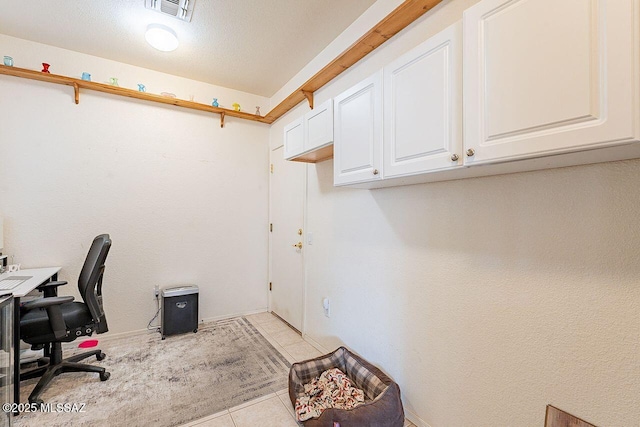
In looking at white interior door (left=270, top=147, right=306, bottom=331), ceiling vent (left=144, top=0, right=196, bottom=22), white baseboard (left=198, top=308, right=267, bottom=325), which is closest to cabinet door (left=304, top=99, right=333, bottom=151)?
white interior door (left=270, top=147, right=306, bottom=331)

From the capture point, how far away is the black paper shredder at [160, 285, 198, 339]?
2869mm

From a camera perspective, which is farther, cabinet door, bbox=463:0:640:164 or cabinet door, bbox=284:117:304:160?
cabinet door, bbox=284:117:304:160

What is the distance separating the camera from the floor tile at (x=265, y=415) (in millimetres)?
1705

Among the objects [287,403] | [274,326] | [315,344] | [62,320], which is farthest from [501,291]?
[62,320]

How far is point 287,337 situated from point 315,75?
267 centimetres

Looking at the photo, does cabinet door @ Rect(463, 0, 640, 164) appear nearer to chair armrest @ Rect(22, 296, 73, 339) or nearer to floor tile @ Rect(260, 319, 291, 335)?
chair armrest @ Rect(22, 296, 73, 339)

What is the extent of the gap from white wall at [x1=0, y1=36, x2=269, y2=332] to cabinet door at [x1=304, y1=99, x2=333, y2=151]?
1.60 meters

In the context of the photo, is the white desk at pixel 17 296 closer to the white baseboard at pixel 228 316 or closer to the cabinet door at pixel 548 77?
the white baseboard at pixel 228 316

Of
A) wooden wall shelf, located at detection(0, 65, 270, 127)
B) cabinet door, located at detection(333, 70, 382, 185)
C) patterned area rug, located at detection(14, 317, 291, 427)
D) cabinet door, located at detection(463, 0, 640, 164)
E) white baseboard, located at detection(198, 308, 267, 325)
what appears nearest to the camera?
cabinet door, located at detection(463, 0, 640, 164)

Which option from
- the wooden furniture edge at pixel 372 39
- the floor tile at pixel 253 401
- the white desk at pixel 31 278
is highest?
the wooden furniture edge at pixel 372 39

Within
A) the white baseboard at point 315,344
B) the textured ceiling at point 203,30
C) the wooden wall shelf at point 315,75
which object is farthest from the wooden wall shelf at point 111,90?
the white baseboard at point 315,344

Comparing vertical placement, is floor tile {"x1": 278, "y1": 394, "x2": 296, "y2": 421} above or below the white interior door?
below

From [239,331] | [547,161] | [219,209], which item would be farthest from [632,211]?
[219,209]

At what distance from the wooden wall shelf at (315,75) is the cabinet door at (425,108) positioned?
474 millimetres
